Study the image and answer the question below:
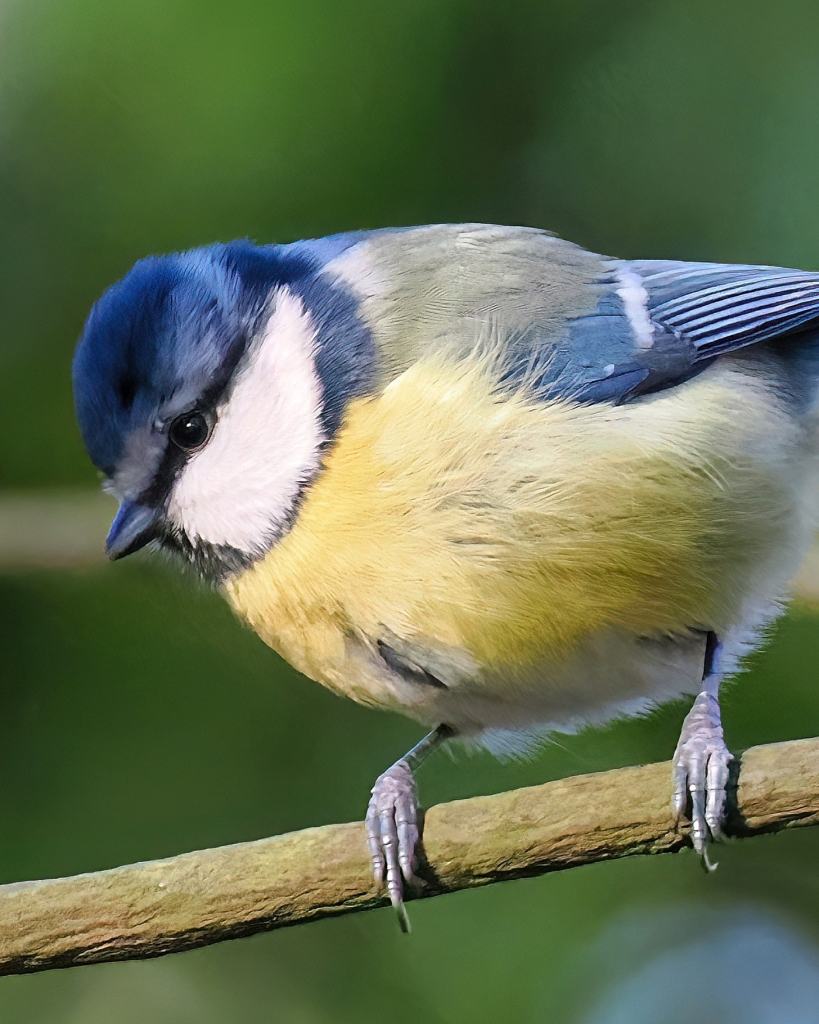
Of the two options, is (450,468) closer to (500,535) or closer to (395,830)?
A: (500,535)

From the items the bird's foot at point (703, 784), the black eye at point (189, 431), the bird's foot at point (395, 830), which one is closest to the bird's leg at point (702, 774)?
the bird's foot at point (703, 784)

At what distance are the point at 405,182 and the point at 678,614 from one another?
471mm

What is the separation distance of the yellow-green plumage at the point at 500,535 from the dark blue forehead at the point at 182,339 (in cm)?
7

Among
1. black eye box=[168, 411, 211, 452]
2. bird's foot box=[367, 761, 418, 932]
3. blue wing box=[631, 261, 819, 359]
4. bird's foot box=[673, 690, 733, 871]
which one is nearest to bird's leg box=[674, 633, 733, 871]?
bird's foot box=[673, 690, 733, 871]

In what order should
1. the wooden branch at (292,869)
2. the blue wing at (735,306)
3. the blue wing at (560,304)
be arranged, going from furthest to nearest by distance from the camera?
the blue wing at (735,306) → the blue wing at (560,304) → the wooden branch at (292,869)

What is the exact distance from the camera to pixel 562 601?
2.86 ft

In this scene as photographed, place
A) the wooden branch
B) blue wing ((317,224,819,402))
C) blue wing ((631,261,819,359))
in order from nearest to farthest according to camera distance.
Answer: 1. the wooden branch
2. blue wing ((317,224,819,402))
3. blue wing ((631,261,819,359))

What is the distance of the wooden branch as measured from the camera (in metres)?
0.78

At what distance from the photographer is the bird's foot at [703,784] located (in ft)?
2.63

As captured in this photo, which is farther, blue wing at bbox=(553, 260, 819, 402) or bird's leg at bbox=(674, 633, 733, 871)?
blue wing at bbox=(553, 260, 819, 402)

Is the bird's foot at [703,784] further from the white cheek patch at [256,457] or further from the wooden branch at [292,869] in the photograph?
the white cheek patch at [256,457]

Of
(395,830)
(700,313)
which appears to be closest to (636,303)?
(700,313)

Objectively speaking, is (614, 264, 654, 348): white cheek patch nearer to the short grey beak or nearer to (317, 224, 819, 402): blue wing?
(317, 224, 819, 402): blue wing

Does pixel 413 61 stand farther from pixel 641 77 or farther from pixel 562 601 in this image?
pixel 562 601
